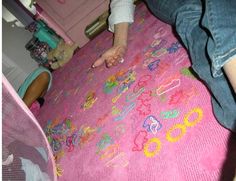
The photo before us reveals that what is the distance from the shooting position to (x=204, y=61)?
0.56 m

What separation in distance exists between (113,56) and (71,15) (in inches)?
37.6

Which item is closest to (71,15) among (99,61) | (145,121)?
(99,61)

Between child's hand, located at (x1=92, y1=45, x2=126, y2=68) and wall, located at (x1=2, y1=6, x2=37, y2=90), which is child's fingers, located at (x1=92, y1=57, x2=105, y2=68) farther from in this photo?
wall, located at (x1=2, y1=6, x2=37, y2=90)

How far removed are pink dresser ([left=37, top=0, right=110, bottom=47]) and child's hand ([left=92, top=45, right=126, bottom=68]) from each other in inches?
33.8

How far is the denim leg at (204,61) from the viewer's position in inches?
20.1

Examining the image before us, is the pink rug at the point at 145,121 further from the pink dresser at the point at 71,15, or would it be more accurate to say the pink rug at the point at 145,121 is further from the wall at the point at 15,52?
the wall at the point at 15,52

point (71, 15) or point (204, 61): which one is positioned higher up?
point (204, 61)

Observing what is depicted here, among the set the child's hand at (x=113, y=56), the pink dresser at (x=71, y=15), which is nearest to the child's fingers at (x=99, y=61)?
the child's hand at (x=113, y=56)

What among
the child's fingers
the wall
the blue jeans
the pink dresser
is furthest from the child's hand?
the wall

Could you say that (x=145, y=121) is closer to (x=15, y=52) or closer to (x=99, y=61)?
(x=99, y=61)

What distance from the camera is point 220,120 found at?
0.54 metres

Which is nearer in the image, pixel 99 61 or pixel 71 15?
pixel 99 61

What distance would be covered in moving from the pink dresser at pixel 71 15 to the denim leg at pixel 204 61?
121 centimetres

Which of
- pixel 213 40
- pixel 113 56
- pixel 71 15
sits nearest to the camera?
pixel 213 40
